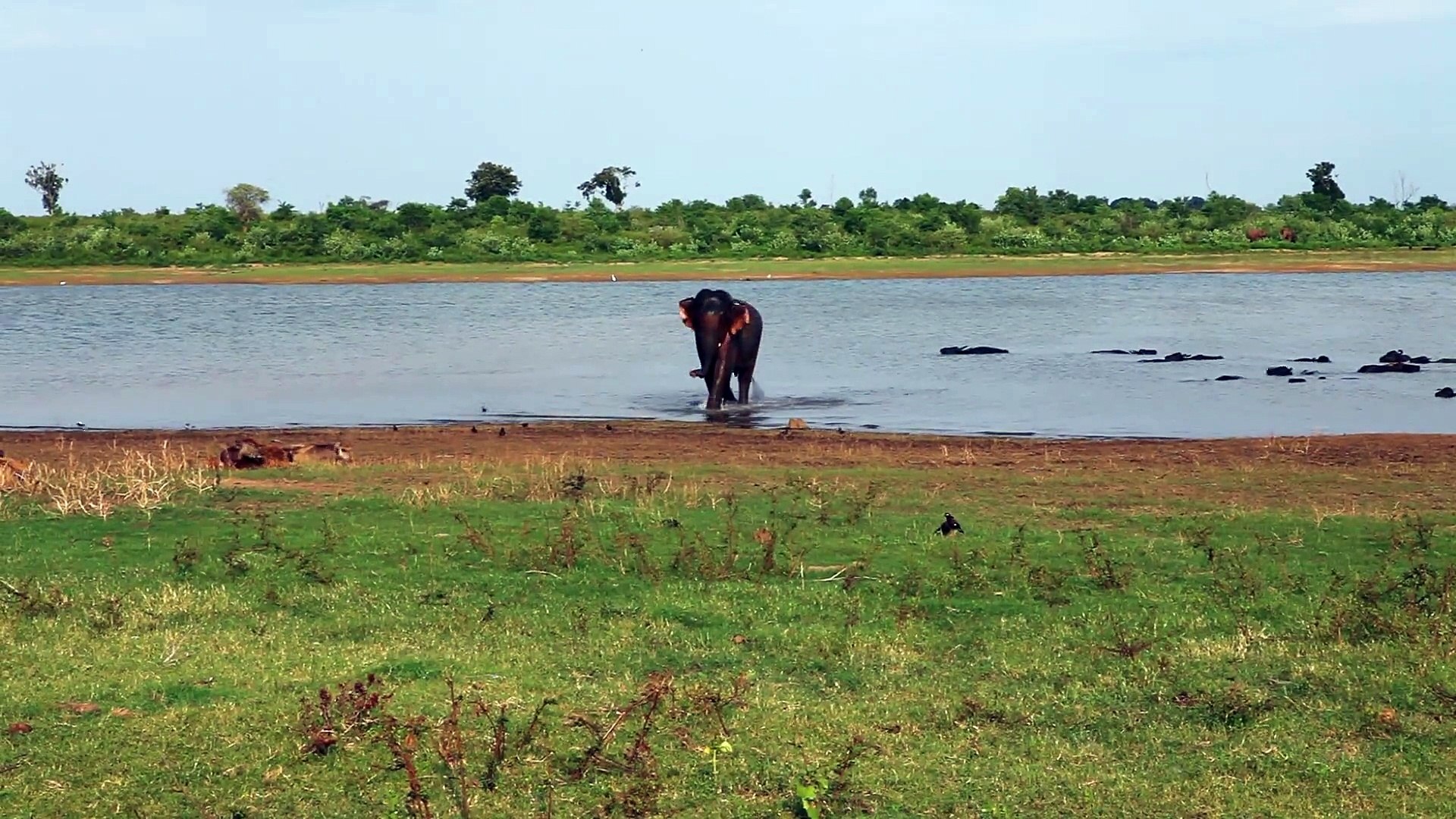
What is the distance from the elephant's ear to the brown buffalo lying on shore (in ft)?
26.4

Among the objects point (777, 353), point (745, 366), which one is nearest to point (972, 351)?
point (777, 353)

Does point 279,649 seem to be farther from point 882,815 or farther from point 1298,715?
point 1298,715

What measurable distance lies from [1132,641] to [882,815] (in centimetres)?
253

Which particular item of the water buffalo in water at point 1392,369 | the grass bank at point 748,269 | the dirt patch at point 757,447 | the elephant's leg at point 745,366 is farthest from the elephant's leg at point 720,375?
the grass bank at point 748,269

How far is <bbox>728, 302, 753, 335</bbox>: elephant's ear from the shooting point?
22969mm

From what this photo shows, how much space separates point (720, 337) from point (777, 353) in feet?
32.7

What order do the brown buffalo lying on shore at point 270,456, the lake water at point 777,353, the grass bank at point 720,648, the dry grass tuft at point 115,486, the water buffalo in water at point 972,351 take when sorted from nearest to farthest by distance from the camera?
1. the grass bank at point 720,648
2. the dry grass tuft at point 115,486
3. the brown buffalo lying on shore at point 270,456
4. the lake water at point 777,353
5. the water buffalo in water at point 972,351

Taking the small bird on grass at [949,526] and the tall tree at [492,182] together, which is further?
the tall tree at [492,182]

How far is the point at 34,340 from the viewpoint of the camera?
37.0 metres

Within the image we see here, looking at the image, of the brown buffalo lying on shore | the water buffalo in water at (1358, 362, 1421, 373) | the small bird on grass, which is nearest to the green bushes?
the water buffalo in water at (1358, 362, 1421, 373)

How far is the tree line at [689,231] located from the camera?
62.4 metres

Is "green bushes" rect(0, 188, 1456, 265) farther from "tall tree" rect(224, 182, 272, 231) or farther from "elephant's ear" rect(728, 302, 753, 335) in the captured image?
"elephant's ear" rect(728, 302, 753, 335)

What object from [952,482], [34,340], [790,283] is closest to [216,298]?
[34,340]

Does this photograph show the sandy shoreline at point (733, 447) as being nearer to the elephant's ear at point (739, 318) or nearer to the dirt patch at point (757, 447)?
the dirt patch at point (757, 447)
